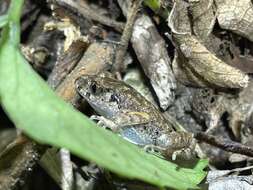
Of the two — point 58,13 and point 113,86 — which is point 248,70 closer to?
point 113,86

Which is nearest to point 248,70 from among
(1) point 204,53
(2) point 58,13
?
(1) point 204,53

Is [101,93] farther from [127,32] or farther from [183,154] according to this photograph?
[183,154]

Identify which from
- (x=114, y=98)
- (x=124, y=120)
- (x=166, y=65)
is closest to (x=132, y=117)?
(x=124, y=120)

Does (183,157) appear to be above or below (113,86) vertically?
below

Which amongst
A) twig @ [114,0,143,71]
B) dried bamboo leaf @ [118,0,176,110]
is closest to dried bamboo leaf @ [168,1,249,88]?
dried bamboo leaf @ [118,0,176,110]

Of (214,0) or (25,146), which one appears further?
(214,0)

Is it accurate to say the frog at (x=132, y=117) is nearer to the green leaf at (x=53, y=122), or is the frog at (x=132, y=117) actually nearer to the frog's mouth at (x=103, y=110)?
the frog's mouth at (x=103, y=110)
